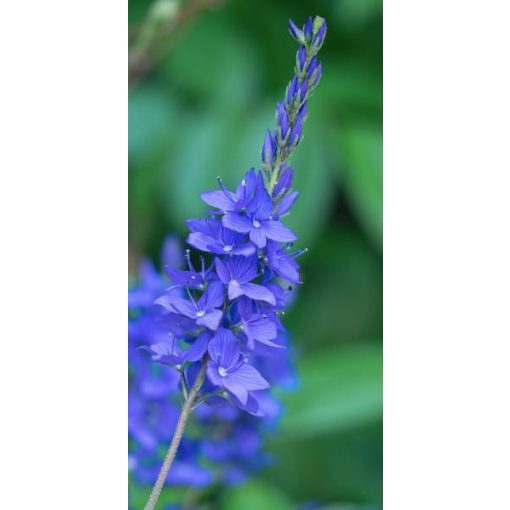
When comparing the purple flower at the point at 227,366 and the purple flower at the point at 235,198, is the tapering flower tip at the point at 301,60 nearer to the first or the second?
the purple flower at the point at 235,198

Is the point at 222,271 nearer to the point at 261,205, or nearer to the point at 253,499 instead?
Result: the point at 261,205

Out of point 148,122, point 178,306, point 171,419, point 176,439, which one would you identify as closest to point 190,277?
point 178,306

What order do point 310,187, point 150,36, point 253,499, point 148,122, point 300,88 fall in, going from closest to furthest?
point 300,88
point 150,36
point 253,499
point 310,187
point 148,122

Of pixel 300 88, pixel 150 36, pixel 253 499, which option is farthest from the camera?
pixel 253 499

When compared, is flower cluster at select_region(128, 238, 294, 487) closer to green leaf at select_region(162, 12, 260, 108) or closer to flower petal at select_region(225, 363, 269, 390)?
flower petal at select_region(225, 363, 269, 390)

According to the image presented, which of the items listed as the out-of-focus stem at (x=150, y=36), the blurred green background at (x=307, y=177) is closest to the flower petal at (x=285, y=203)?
the out-of-focus stem at (x=150, y=36)
